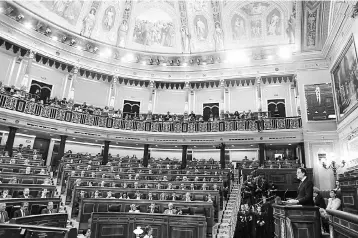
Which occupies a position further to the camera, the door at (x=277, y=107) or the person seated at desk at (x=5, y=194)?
the door at (x=277, y=107)

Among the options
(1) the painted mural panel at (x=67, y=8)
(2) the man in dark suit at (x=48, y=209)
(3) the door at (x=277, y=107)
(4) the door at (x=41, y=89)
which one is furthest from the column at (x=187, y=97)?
(2) the man in dark suit at (x=48, y=209)

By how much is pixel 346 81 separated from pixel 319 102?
3.86 meters

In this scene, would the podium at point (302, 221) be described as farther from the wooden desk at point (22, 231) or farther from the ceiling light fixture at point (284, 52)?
the ceiling light fixture at point (284, 52)

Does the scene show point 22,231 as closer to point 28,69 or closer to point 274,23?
point 28,69

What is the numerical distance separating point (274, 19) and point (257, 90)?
17.2ft

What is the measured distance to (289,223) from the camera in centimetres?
411

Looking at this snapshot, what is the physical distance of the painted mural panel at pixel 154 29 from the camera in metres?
20.9

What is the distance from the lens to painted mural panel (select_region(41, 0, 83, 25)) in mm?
16969

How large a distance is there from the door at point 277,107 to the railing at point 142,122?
2650 millimetres

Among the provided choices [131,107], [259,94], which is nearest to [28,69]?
[131,107]

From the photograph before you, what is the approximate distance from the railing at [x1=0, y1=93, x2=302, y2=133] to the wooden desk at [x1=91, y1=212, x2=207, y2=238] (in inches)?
425

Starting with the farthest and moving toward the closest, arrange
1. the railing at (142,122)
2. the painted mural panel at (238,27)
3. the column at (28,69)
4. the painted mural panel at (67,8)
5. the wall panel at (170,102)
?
the wall panel at (170,102)
the painted mural panel at (238,27)
the painted mural panel at (67,8)
the column at (28,69)
the railing at (142,122)

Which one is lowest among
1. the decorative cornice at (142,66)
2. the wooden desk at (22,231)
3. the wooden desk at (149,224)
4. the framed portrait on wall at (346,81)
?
the wooden desk at (149,224)

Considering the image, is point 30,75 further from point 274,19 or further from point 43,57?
point 274,19
